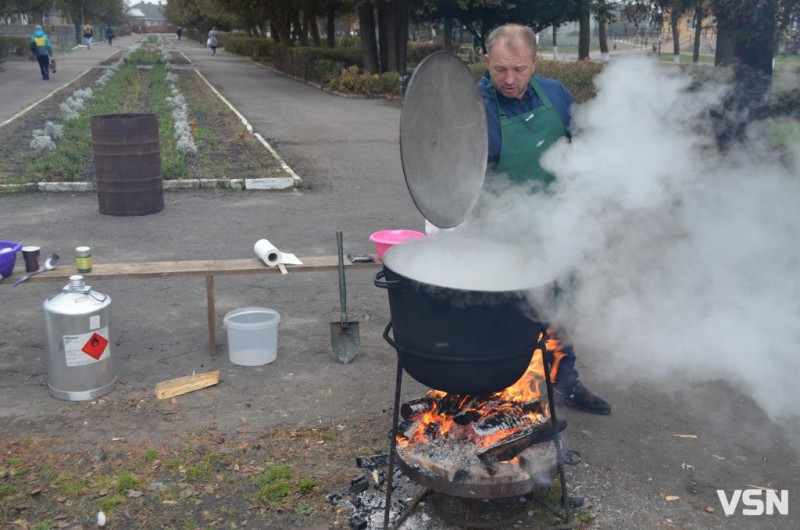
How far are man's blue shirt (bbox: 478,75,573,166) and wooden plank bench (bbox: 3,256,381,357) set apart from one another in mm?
1373

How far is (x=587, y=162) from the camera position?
3.31 meters

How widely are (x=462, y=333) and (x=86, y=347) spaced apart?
2.30 meters

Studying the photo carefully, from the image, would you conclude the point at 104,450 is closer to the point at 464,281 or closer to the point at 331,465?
the point at 331,465

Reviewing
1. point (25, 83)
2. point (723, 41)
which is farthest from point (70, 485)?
point (25, 83)

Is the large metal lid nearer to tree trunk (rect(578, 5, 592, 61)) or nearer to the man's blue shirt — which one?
the man's blue shirt

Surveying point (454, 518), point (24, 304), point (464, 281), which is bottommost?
point (454, 518)

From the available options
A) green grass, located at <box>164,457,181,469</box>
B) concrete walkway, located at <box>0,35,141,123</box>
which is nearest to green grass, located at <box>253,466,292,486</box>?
green grass, located at <box>164,457,181,469</box>

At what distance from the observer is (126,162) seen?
7.71 m

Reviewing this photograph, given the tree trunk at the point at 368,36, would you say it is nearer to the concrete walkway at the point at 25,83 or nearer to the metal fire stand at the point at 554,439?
the concrete walkway at the point at 25,83

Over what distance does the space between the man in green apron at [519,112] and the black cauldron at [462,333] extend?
2.13 feet

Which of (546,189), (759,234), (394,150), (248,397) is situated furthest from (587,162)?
(394,150)

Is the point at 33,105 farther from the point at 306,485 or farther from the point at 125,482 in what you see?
the point at 306,485

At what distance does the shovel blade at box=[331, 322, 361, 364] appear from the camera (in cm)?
445

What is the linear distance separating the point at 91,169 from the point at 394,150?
4962 mm
